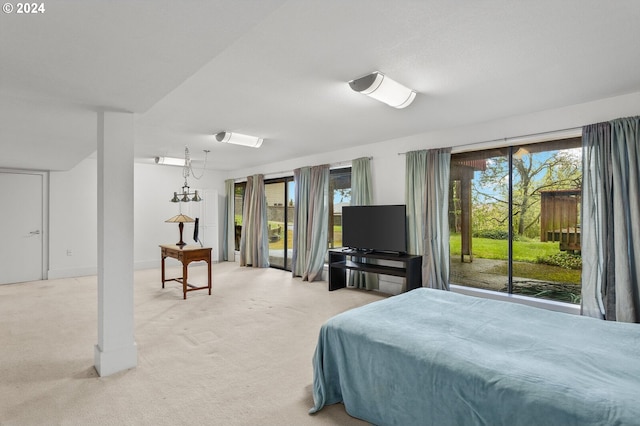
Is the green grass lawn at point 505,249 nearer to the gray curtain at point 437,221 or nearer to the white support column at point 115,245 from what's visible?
the gray curtain at point 437,221

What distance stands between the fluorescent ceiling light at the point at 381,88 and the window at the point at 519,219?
6.66 feet

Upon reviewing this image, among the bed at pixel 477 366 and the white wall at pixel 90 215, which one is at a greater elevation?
the white wall at pixel 90 215

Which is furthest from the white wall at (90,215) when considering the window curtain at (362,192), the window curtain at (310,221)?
the window curtain at (362,192)

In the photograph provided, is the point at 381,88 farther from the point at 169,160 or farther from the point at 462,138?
the point at 169,160

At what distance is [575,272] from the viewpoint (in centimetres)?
452

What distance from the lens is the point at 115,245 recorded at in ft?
8.84

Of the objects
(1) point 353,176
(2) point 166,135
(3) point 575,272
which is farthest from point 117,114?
(3) point 575,272

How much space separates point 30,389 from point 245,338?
1632 millimetres

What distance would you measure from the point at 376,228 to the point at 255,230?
11.0 feet

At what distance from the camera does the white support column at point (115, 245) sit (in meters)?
2.64

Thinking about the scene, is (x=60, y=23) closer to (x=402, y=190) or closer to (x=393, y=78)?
(x=393, y=78)

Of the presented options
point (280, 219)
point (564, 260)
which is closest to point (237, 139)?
point (280, 219)

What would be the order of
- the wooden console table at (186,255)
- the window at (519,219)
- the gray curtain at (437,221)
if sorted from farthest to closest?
the wooden console table at (186,255), the gray curtain at (437,221), the window at (519,219)

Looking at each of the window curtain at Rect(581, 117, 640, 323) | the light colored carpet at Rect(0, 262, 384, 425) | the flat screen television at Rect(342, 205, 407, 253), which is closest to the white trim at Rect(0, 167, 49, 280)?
the light colored carpet at Rect(0, 262, 384, 425)
